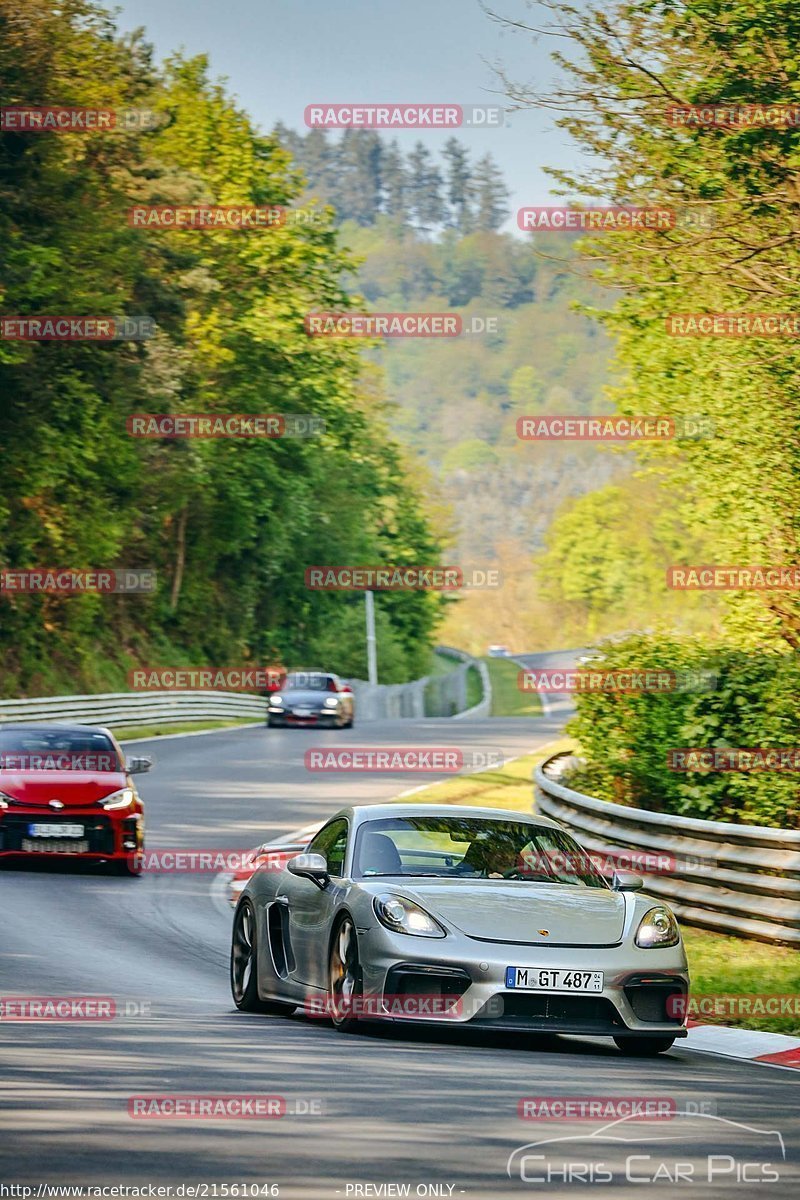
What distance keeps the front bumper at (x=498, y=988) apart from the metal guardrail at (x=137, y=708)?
98.2 ft

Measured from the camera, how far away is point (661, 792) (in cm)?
1909

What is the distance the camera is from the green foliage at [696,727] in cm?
1669

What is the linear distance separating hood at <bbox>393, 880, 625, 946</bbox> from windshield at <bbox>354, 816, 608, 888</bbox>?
228mm

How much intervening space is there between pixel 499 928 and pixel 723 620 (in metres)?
20.5

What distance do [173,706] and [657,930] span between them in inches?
1616

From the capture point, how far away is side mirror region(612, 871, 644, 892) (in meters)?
10.8

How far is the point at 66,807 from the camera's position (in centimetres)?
1991

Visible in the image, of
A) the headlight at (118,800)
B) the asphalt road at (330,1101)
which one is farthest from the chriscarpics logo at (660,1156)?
the headlight at (118,800)

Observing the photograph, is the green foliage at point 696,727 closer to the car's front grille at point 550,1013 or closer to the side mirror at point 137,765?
the side mirror at point 137,765

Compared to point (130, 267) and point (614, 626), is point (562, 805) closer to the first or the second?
point (130, 267)

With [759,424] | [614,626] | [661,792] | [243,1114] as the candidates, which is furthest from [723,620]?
[614,626]

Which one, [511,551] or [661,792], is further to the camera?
[511,551]

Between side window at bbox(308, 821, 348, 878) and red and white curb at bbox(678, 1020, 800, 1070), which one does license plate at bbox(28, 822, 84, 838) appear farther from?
red and white curb at bbox(678, 1020, 800, 1070)

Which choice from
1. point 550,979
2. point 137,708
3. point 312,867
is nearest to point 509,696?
point 137,708
